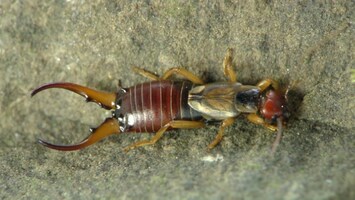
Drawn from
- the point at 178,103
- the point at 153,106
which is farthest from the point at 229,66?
the point at 153,106

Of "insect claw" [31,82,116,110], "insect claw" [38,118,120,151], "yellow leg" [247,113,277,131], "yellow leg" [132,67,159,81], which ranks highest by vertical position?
"yellow leg" [132,67,159,81]

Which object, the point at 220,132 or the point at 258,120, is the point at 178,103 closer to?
the point at 220,132

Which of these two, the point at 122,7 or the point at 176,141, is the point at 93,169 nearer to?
the point at 176,141

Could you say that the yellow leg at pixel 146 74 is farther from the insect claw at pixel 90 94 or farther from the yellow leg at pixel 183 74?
the insect claw at pixel 90 94

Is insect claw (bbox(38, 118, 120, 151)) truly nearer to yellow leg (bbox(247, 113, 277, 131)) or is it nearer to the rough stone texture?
the rough stone texture

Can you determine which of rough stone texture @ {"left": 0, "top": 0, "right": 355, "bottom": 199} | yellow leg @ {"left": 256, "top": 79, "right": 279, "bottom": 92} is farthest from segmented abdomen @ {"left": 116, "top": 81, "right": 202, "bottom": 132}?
yellow leg @ {"left": 256, "top": 79, "right": 279, "bottom": 92}

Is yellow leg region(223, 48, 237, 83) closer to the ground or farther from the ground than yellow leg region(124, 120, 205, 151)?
farther from the ground

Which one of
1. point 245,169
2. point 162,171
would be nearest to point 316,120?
point 245,169

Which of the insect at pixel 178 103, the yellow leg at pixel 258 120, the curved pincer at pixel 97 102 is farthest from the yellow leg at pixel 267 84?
the curved pincer at pixel 97 102
